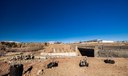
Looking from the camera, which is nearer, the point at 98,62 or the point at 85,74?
the point at 85,74

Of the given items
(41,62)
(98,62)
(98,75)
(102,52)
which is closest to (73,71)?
(98,75)

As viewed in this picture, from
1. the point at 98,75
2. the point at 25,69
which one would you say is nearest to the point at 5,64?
the point at 25,69

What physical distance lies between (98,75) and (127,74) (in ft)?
15.4

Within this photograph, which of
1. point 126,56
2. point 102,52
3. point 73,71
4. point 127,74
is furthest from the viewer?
point 102,52

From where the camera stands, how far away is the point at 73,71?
2525cm

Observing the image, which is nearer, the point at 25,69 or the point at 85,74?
the point at 85,74

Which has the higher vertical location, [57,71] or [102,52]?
[102,52]

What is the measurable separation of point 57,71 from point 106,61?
10.9 metres

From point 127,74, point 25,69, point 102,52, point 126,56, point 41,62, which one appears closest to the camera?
point 127,74

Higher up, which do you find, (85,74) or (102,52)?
(102,52)

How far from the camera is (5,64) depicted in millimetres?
32156

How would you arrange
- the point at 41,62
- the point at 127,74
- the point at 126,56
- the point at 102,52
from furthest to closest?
1. the point at 102,52
2. the point at 126,56
3. the point at 41,62
4. the point at 127,74

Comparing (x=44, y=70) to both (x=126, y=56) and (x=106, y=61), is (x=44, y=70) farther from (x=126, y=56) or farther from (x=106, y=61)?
(x=126, y=56)

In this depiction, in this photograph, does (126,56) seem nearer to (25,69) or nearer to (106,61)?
(106,61)
